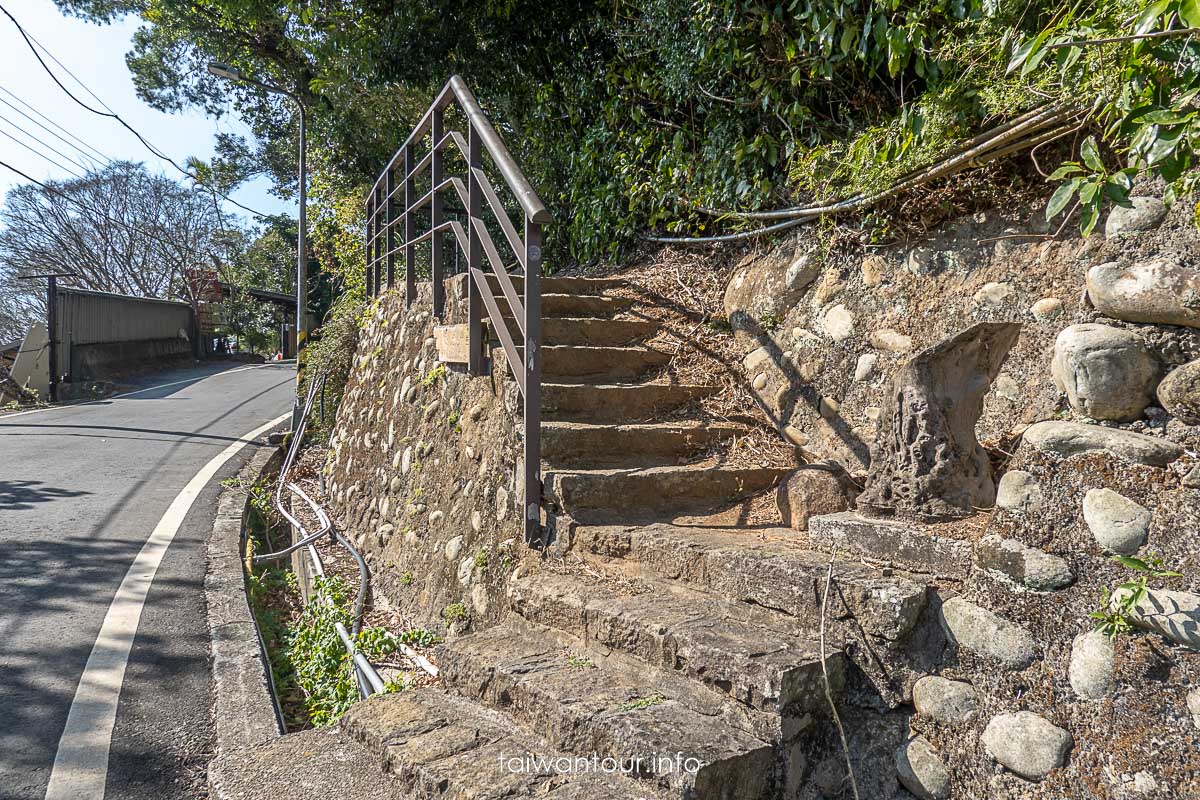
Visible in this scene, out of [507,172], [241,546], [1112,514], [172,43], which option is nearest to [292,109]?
[172,43]

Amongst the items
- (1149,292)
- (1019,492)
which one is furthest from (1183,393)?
(1019,492)

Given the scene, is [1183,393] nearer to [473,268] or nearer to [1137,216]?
[1137,216]

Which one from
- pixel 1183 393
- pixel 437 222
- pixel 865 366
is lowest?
pixel 1183 393

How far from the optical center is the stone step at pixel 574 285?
4.57 meters

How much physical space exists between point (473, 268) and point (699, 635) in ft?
7.63

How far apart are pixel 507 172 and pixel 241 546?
3.57 metres

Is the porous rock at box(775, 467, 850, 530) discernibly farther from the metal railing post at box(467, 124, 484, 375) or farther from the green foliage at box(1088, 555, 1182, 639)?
the metal railing post at box(467, 124, 484, 375)

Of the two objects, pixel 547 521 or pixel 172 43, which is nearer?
pixel 547 521

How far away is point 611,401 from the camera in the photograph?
3557 millimetres

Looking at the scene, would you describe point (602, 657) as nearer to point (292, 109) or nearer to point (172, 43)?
point (292, 109)

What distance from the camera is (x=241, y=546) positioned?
5.27 m

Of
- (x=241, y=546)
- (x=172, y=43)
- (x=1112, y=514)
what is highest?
(x=172, y=43)

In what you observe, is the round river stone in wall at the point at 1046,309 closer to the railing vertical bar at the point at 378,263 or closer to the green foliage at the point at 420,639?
the green foliage at the point at 420,639

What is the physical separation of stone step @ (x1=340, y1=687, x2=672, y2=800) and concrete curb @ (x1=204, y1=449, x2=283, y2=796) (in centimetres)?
46
